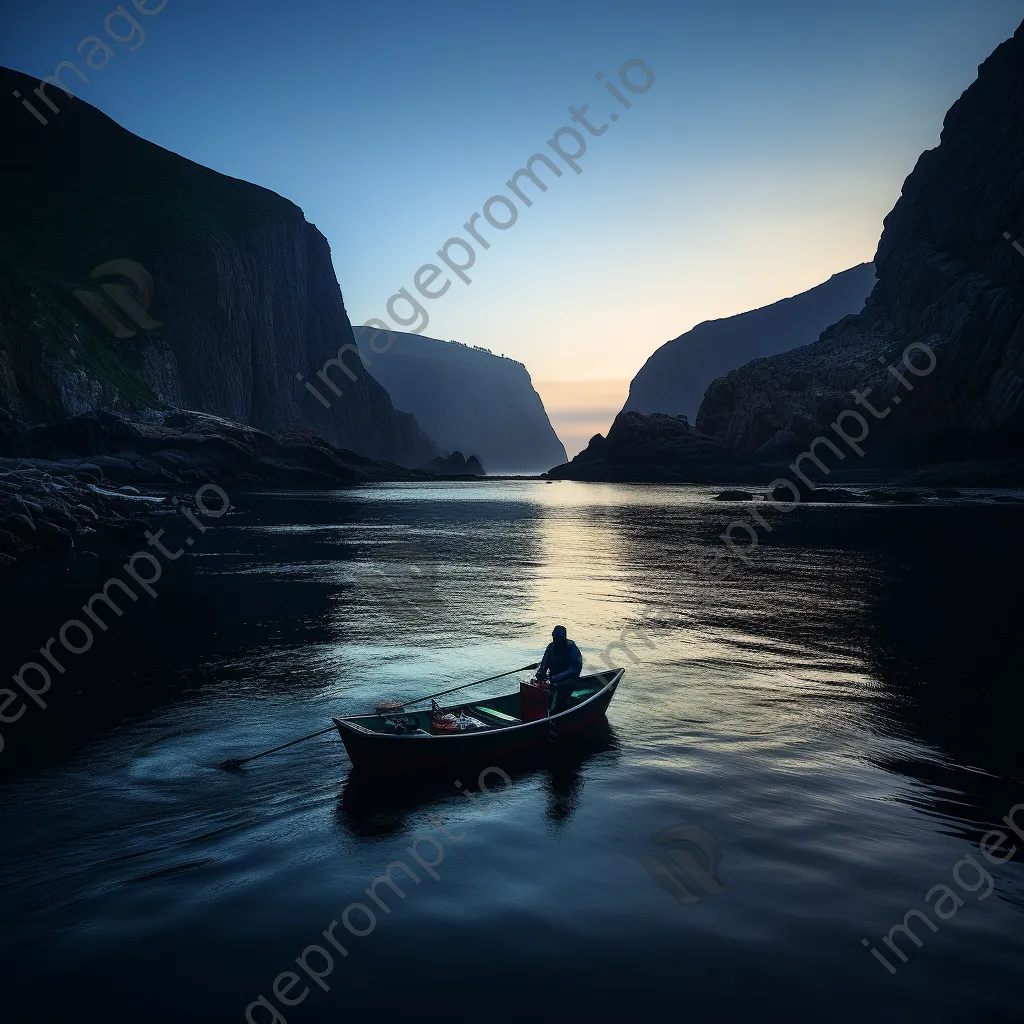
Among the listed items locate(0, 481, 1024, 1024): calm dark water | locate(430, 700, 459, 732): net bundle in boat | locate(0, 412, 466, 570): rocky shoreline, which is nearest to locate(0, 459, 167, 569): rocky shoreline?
locate(0, 412, 466, 570): rocky shoreline

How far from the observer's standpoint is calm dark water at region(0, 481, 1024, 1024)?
8523mm

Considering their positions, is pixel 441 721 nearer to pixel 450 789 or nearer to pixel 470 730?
pixel 470 730

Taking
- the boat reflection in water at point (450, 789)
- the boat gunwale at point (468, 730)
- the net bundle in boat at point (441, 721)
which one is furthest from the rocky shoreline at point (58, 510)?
the boat reflection in water at point (450, 789)

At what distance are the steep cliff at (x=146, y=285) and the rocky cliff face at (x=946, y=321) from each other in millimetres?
96938

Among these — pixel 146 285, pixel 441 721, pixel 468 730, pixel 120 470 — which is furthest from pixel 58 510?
pixel 146 285

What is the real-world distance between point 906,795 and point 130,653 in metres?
20.7

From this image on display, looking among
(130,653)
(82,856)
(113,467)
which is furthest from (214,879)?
(113,467)

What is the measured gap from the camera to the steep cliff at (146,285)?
9300 cm

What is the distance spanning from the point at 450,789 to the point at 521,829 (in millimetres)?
1864

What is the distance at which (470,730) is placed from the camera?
1428cm

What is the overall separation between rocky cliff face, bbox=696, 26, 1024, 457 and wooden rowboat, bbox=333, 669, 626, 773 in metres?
99.7

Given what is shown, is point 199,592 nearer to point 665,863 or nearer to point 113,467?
point 665,863

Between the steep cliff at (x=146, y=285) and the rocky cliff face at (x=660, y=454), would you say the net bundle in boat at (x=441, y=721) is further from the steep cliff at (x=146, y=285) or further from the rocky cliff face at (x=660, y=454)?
the rocky cliff face at (x=660, y=454)

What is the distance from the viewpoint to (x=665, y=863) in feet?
36.2
